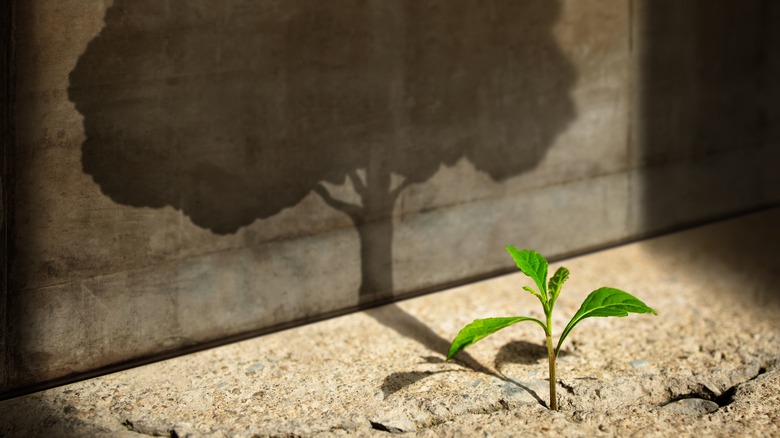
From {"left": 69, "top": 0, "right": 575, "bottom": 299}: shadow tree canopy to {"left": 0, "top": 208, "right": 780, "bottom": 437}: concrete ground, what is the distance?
45 cm

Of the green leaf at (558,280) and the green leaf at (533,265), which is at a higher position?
the green leaf at (533,265)

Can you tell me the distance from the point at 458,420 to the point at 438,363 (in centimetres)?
A: 45

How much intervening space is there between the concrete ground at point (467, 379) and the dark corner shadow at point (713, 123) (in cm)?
59

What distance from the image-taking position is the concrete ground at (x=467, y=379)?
3.28m

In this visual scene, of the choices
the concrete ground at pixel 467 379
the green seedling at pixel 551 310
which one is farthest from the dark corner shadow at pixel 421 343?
the green seedling at pixel 551 310

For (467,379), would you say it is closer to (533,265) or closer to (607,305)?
(533,265)

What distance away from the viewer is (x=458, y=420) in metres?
3.32

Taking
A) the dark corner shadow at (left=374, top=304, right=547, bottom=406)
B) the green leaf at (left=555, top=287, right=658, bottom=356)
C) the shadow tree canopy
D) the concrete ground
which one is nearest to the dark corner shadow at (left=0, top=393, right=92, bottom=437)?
the concrete ground

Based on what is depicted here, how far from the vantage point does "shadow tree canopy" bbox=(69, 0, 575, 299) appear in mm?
3463

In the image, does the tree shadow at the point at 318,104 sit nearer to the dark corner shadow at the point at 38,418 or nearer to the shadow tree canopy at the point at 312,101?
the shadow tree canopy at the point at 312,101

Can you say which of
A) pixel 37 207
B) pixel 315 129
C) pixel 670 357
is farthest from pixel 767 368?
pixel 37 207

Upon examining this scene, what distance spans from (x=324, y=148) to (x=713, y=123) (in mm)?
2367

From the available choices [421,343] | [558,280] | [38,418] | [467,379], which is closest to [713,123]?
[558,280]

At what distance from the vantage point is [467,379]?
142 inches
